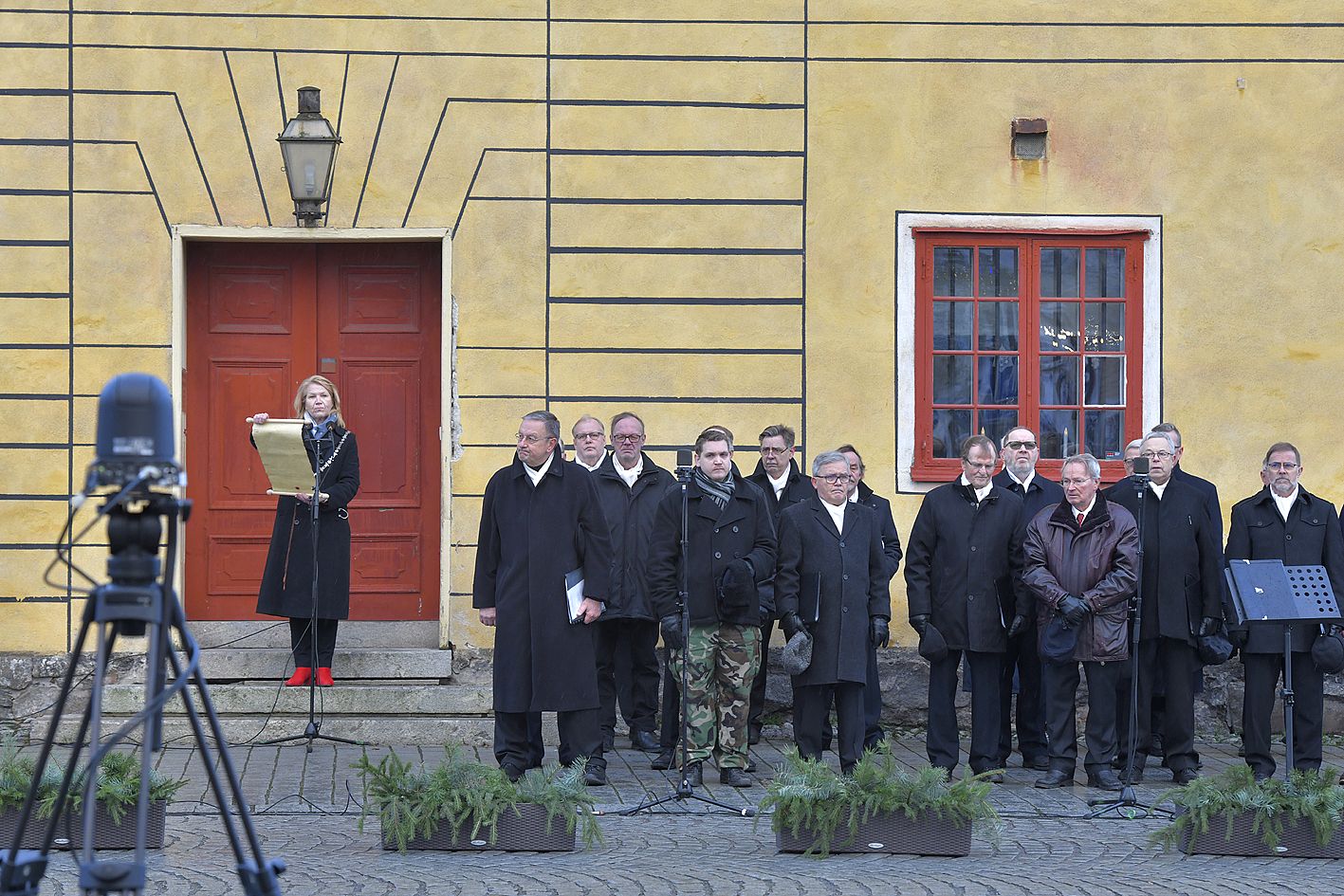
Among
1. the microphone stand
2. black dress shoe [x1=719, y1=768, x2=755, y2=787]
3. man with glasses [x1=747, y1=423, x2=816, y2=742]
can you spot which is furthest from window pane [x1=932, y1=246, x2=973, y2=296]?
black dress shoe [x1=719, y1=768, x2=755, y2=787]

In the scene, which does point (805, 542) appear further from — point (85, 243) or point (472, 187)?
point (85, 243)

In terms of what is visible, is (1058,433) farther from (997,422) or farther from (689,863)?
(689,863)

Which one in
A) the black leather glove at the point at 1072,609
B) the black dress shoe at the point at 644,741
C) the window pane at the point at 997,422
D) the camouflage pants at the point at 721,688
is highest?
the window pane at the point at 997,422

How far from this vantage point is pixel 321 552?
33.3 feet

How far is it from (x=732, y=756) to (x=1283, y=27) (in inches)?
239

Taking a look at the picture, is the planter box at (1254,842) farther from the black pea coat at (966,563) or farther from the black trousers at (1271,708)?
the black pea coat at (966,563)

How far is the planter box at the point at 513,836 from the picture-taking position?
7.32 metres

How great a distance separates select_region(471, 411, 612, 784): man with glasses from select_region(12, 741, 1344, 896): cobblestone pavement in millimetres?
509

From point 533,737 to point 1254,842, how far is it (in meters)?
3.43

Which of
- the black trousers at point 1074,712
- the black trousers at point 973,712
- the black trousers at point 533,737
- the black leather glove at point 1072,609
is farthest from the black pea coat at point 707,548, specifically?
the black trousers at point 1074,712

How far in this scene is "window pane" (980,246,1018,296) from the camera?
37.7ft

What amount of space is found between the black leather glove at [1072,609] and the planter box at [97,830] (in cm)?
446

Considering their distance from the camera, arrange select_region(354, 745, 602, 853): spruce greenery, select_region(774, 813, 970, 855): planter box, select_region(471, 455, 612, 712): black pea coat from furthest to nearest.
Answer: select_region(471, 455, 612, 712): black pea coat < select_region(774, 813, 970, 855): planter box < select_region(354, 745, 602, 853): spruce greenery

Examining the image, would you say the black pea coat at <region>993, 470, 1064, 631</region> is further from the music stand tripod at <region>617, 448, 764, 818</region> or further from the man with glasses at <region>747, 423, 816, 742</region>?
the music stand tripod at <region>617, 448, 764, 818</region>
